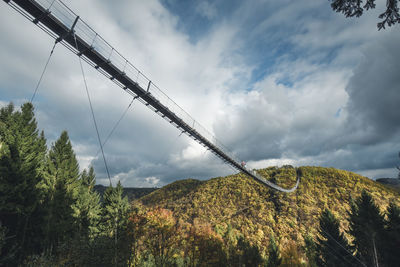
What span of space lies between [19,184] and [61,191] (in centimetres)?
784

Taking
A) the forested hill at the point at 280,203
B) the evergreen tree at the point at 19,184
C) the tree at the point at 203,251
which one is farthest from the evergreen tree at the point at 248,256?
the evergreen tree at the point at 19,184

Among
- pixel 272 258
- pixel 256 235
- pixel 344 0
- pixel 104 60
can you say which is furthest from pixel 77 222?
pixel 344 0

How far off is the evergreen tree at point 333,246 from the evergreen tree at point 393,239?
3.40m

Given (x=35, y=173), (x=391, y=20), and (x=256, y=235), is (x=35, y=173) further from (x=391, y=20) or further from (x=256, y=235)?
(x=256, y=235)

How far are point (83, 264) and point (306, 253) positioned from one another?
3461 centimetres

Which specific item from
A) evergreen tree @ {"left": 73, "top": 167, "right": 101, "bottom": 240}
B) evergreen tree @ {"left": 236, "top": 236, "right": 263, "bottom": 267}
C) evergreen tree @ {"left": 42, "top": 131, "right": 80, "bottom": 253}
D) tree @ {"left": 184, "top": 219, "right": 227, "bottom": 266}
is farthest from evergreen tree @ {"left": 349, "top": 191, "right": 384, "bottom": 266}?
evergreen tree @ {"left": 73, "top": 167, "right": 101, "bottom": 240}

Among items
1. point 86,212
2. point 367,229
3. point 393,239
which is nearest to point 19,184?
point 86,212

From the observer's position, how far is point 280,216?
3872 centimetres

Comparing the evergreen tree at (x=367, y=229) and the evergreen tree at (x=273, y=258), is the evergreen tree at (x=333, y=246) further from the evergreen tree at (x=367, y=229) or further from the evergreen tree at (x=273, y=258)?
the evergreen tree at (x=273, y=258)

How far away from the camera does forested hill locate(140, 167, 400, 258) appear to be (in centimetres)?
3528

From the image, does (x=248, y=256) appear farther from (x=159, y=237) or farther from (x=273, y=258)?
(x=159, y=237)

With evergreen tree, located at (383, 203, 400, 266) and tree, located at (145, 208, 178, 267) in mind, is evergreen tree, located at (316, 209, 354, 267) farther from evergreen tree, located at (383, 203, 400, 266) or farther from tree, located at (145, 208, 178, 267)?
tree, located at (145, 208, 178, 267)

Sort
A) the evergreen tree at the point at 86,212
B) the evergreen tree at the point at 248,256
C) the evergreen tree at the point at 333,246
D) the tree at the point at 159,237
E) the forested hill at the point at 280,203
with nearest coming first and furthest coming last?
the tree at the point at 159,237
the evergreen tree at the point at 333,246
the evergreen tree at the point at 86,212
the evergreen tree at the point at 248,256
the forested hill at the point at 280,203

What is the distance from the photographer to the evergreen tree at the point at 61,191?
782 inches
